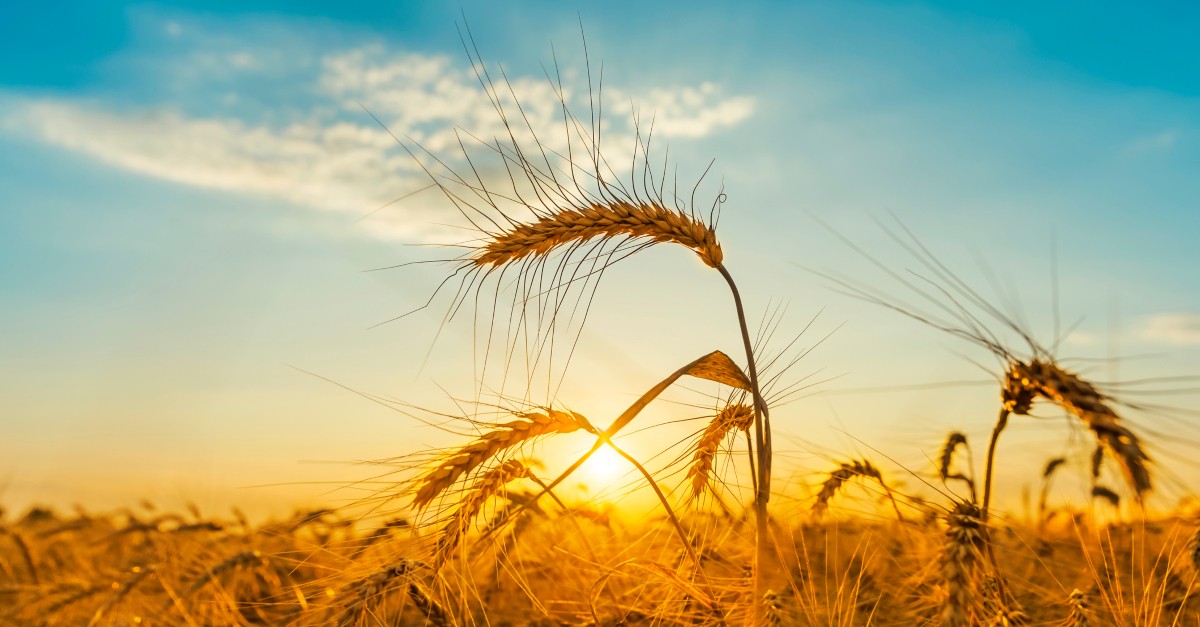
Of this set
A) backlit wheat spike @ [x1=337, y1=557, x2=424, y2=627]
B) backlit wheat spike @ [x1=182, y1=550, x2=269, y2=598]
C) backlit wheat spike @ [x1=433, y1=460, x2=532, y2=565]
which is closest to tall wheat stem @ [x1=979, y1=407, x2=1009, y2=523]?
backlit wheat spike @ [x1=433, y1=460, x2=532, y2=565]

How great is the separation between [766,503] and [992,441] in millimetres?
966

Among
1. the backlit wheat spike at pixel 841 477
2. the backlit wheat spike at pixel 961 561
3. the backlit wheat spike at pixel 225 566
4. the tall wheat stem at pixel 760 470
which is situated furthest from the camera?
the backlit wheat spike at pixel 225 566

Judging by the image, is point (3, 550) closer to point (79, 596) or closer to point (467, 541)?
point (79, 596)

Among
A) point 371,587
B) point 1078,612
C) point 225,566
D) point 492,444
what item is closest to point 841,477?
point 1078,612

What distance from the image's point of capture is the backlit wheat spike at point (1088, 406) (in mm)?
1974

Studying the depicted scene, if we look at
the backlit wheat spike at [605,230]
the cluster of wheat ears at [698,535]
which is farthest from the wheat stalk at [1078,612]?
the backlit wheat spike at [605,230]

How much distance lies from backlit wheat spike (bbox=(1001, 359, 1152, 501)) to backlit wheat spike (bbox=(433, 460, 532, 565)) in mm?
1570

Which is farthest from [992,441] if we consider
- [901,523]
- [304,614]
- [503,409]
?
[304,614]

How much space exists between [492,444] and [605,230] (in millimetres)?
834

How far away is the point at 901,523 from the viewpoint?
2.80 m

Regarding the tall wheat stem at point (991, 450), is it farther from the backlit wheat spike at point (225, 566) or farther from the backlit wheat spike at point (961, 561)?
the backlit wheat spike at point (225, 566)

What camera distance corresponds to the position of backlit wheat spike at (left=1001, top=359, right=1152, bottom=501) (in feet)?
6.48

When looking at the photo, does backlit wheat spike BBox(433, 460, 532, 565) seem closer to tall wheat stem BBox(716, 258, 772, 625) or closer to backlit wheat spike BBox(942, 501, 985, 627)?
tall wheat stem BBox(716, 258, 772, 625)

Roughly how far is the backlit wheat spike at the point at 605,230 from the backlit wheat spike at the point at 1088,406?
1028 mm
